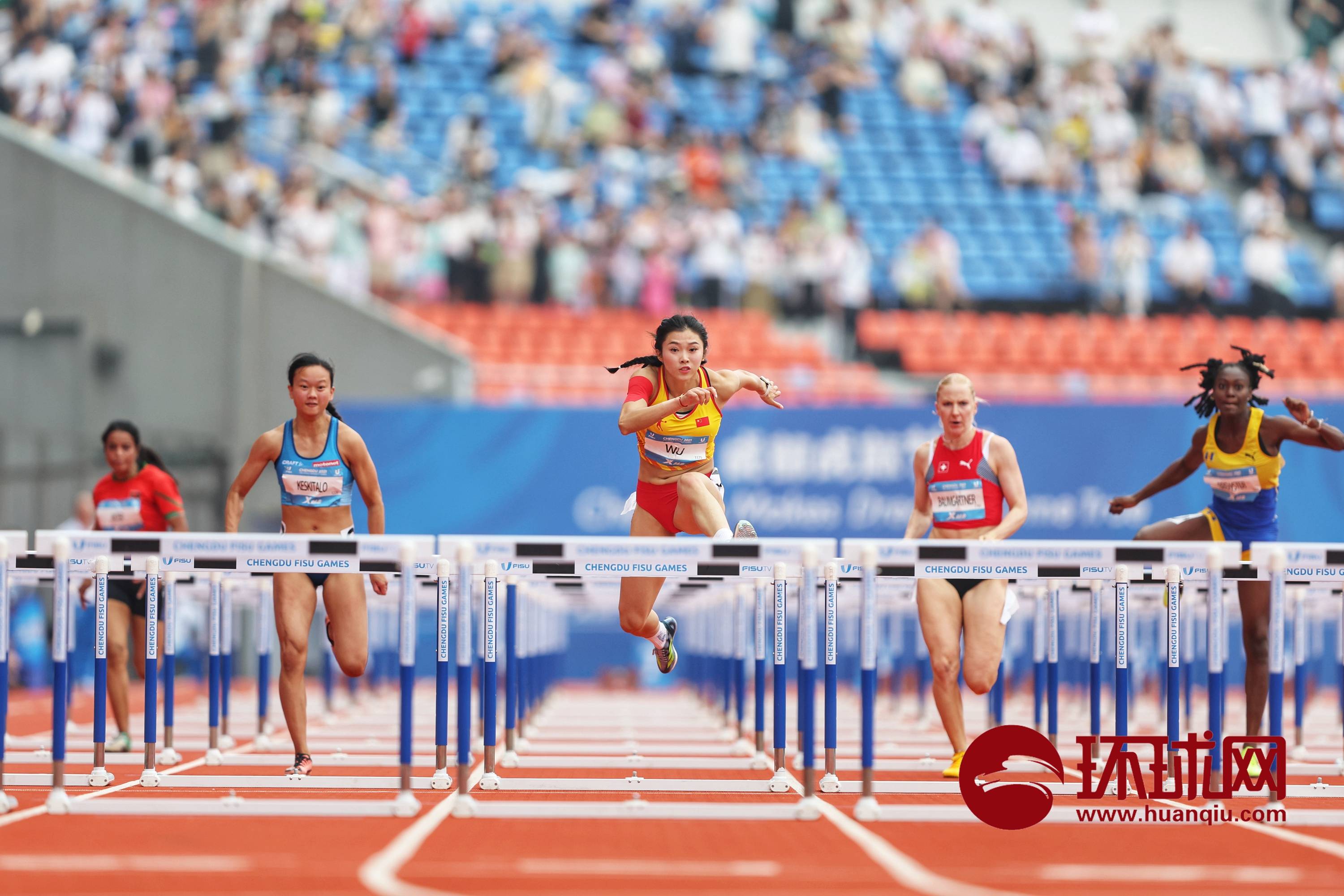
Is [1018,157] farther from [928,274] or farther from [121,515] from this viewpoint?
[121,515]

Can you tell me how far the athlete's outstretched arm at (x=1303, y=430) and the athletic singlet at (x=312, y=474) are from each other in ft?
14.2

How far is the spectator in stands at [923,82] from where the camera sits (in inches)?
944

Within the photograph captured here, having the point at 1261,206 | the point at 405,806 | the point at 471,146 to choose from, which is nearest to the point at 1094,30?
the point at 1261,206

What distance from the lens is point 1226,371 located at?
24.4 feet

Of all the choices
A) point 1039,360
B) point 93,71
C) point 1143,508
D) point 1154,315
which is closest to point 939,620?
point 1143,508

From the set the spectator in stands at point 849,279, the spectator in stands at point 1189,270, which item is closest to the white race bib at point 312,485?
the spectator in stands at point 849,279

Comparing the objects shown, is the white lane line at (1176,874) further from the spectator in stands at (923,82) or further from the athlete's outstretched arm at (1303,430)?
the spectator in stands at (923,82)

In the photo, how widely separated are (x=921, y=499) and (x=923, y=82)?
17.9 metres

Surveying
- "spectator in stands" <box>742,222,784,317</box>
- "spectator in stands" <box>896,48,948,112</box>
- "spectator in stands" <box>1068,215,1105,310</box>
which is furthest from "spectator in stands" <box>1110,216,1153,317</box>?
"spectator in stands" <box>896,48,948,112</box>

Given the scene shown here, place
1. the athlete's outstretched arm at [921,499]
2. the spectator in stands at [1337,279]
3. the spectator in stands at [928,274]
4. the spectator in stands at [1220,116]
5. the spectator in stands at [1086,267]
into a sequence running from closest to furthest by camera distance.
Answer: the athlete's outstretched arm at [921,499] → the spectator in stands at [928,274] → the spectator in stands at [1086,267] → the spectator in stands at [1337,279] → the spectator in stands at [1220,116]

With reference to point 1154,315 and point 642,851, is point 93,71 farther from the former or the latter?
point 642,851

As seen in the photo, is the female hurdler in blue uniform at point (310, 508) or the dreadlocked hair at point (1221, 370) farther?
the dreadlocked hair at point (1221, 370)

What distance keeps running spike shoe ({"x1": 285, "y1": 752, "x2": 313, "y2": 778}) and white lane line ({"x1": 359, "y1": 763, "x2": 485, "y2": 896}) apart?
2.67ft

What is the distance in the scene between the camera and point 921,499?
7.37 m
